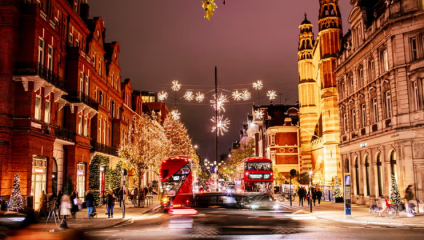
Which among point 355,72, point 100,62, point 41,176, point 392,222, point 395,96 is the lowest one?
point 392,222

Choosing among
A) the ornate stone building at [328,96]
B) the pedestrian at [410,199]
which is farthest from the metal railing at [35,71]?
the ornate stone building at [328,96]

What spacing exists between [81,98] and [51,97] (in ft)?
15.1

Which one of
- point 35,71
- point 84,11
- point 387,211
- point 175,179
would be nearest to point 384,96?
point 387,211

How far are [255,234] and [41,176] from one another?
1675 centimetres

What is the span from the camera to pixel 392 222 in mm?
20672

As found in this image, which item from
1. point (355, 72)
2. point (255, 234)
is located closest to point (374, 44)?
point (355, 72)

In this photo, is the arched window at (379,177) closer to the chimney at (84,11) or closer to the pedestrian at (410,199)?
the pedestrian at (410,199)

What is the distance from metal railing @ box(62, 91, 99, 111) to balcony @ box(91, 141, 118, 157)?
3608mm

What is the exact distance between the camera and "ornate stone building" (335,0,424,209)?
26.4 m

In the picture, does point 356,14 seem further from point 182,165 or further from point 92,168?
point 92,168

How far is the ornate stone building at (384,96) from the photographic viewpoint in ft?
86.6

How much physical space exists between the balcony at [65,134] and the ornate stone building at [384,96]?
2277 cm

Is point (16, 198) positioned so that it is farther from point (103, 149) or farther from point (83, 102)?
point (103, 149)

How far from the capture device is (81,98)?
107ft
